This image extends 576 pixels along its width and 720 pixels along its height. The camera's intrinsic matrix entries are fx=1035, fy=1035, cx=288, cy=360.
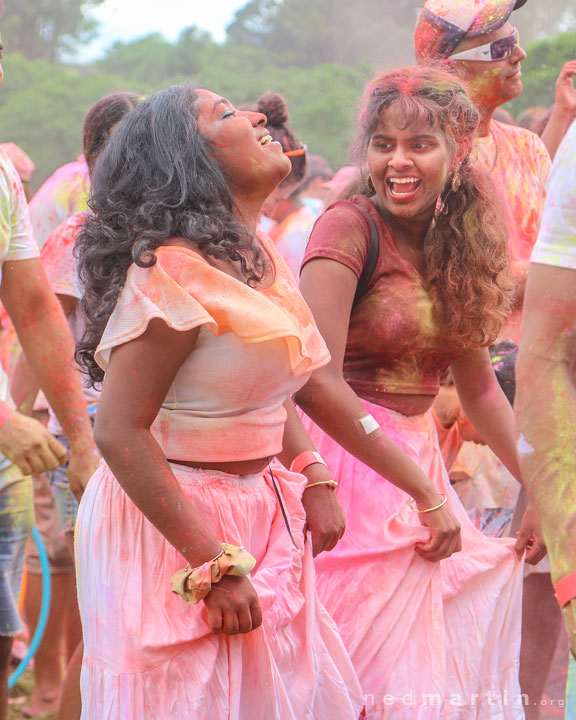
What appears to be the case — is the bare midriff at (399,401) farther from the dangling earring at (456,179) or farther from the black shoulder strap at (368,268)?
the dangling earring at (456,179)

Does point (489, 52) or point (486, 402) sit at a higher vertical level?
point (489, 52)

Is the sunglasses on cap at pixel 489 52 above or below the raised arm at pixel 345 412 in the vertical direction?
above

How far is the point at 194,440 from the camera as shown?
7.43 ft

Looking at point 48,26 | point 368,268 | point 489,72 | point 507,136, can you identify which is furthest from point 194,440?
point 48,26

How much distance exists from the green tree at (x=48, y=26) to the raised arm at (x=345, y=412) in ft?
67.3

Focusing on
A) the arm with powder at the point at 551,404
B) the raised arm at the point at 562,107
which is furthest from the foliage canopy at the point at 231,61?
the arm with powder at the point at 551,404

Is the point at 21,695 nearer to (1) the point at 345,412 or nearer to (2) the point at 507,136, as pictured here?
(1) the point at 345,412

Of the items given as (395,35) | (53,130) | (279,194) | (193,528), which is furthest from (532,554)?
(395,35)

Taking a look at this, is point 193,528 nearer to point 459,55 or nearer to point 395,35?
point 459,55

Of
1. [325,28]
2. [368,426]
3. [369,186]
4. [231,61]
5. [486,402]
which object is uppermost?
[369,186]

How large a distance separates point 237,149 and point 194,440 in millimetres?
679

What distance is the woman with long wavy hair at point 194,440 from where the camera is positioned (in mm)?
2129

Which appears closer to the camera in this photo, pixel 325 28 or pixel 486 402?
pixel 486 402

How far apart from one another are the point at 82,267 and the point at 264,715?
1058mm
